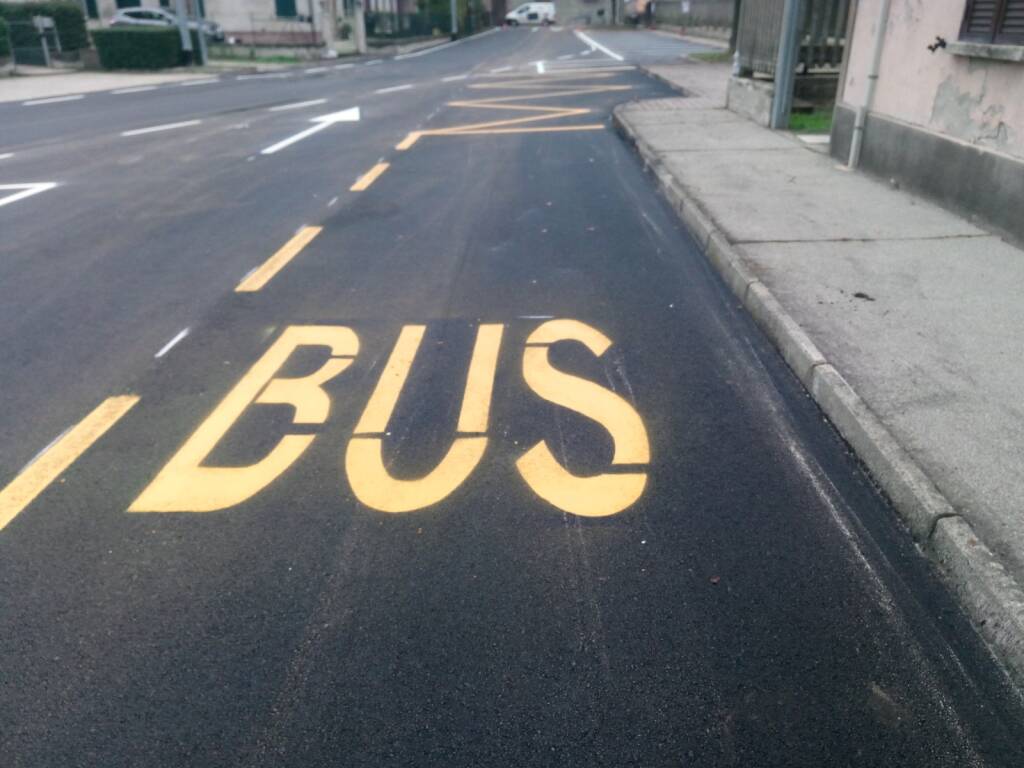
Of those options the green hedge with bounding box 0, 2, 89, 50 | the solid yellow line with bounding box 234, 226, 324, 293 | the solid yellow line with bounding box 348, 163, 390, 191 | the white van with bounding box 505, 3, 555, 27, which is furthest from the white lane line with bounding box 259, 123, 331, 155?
the white van with bounding box 505, 3, 555, 27

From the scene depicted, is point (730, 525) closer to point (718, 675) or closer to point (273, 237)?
point (718, 675)

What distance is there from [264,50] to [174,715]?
42.8 m

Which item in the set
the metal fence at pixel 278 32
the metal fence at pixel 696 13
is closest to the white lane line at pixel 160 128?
the metal fence at pixel 278 32

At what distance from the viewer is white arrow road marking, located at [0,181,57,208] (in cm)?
937

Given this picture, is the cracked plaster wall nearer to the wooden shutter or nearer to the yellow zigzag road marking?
the wooden shutter

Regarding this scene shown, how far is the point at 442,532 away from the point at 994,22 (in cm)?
646

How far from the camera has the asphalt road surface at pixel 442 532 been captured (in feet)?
7.97

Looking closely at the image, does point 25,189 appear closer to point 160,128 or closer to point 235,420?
point 160,128

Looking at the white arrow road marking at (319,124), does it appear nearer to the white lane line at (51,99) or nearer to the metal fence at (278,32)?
the white lane line at (51,99)

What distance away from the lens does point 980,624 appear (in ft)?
9.05

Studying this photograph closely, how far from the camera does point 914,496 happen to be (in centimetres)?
327

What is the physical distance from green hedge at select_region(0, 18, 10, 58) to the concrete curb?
31.1 meters

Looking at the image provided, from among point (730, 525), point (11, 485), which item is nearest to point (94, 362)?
point (11, 485)

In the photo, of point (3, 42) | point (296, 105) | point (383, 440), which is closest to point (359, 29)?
point (3, 42)
